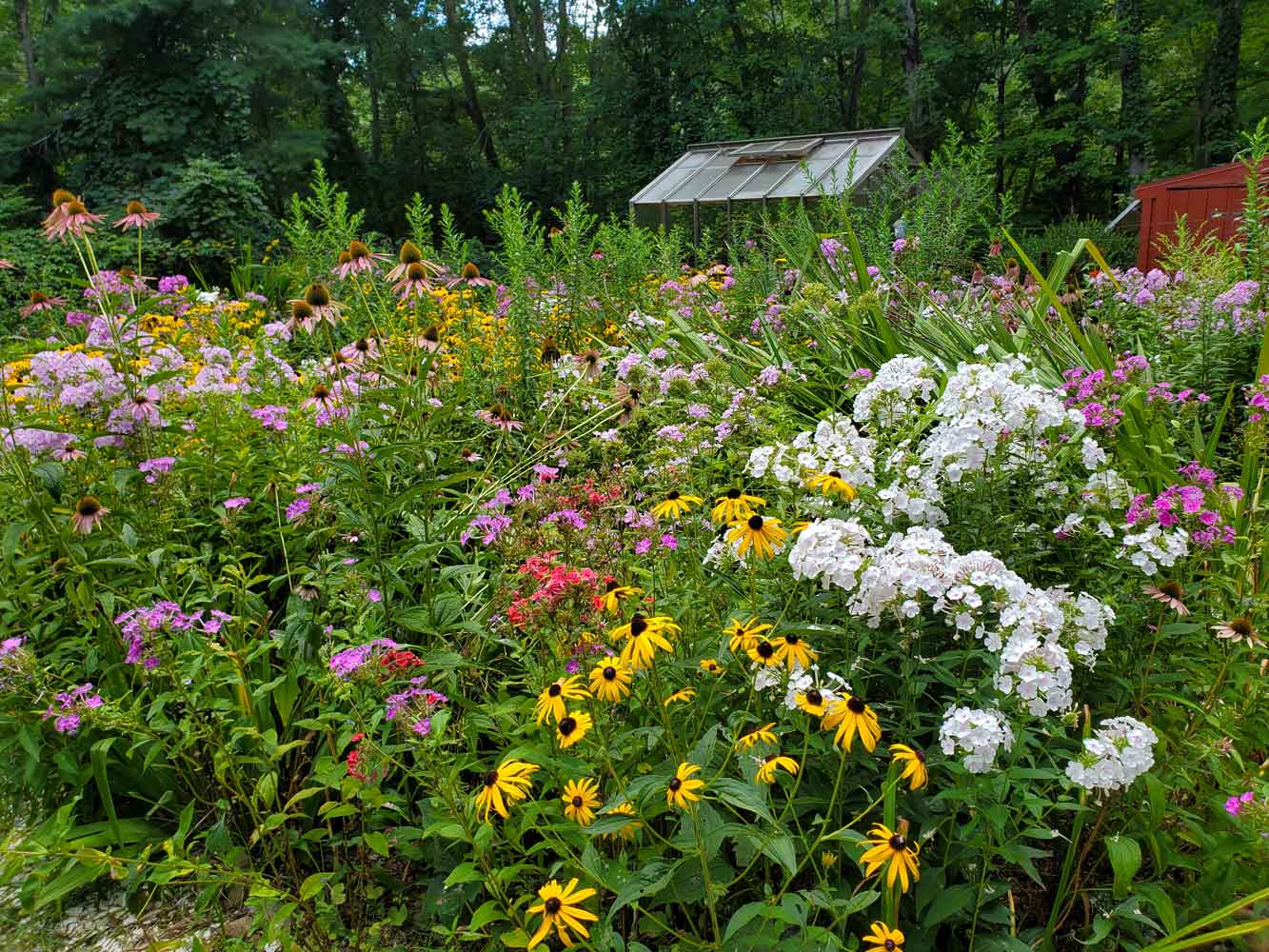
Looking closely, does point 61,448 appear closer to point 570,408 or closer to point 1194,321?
point 570,408

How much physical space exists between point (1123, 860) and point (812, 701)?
2.10 ft

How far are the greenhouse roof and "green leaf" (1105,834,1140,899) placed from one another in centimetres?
993

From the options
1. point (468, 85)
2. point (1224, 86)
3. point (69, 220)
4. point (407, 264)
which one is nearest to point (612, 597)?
point (407, 264)

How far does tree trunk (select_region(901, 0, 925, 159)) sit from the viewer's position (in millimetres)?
16359

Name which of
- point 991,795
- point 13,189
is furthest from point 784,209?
point 13,189

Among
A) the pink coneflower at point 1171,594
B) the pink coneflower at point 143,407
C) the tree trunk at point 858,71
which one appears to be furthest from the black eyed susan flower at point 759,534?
the tree trunk at point 858,71

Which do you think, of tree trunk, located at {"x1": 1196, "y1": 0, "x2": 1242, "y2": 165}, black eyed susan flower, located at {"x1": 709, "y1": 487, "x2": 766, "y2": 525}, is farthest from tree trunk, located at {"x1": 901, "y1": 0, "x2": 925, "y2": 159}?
black eyed susan flower, located at {"x1": 709, "y1": 487, "x2": 766, "y2": 525}

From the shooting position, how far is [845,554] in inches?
56.3

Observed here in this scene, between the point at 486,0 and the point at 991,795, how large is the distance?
22802mm

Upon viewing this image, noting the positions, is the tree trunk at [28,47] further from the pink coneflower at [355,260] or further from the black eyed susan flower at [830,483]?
the black eyed susan flower at [830,483]

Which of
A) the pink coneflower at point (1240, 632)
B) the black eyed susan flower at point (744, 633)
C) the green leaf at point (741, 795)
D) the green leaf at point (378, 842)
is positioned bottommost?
the green leaf at point (378, 842)

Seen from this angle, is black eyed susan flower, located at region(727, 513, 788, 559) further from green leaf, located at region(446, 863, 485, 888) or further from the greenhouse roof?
the greenhouse roof

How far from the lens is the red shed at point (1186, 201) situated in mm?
8133

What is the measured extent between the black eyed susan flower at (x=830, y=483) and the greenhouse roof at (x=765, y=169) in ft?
31.1
